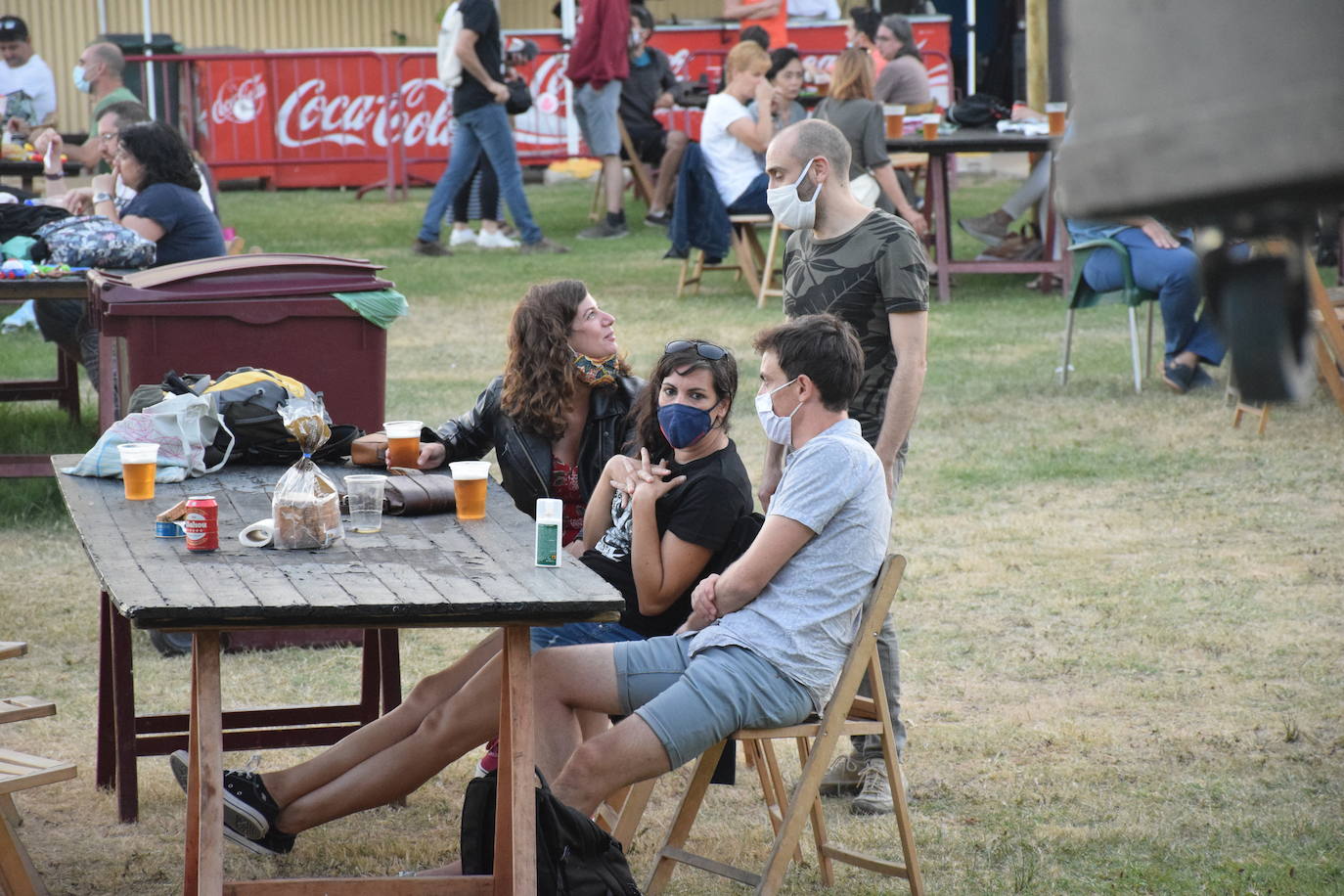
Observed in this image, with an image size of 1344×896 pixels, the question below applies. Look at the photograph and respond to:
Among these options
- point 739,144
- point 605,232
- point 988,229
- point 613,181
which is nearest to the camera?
point 739,144

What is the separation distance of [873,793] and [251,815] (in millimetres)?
1514

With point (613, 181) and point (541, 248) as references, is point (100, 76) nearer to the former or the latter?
point (541, 248)

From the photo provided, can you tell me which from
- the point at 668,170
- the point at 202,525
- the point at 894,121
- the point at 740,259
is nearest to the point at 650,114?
the point at 668,170

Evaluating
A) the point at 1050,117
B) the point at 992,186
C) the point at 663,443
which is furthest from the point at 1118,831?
the point at 992,186

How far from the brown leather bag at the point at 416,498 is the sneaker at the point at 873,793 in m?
1.26

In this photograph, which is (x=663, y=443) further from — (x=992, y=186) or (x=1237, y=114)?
(x=992, y=186)

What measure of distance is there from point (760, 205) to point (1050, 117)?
2.03 metres

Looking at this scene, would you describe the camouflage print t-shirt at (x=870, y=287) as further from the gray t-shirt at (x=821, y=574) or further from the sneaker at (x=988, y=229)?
the sneaker at (x=988, y=229)

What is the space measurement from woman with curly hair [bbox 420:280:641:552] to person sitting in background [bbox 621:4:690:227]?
10721 mm

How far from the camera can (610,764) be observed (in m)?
3.21

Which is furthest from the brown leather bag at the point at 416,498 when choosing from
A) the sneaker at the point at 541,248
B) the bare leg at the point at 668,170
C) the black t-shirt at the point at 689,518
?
the bare leg at the point at 668,170

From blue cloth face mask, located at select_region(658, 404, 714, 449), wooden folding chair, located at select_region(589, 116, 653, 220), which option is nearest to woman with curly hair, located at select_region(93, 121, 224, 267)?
blue cloth face mask, located at select_region(658, 404, 714, 449)

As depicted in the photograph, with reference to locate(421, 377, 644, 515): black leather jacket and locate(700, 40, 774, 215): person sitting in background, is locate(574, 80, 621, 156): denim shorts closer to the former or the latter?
locate(700, 40, 774, 215): person sitting in background

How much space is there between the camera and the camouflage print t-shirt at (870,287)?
13.4 feet
